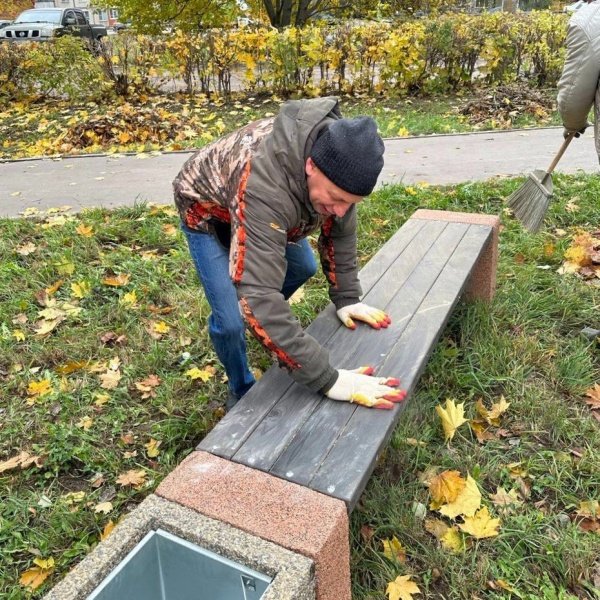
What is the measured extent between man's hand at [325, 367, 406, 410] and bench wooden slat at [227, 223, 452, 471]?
0.13 ft

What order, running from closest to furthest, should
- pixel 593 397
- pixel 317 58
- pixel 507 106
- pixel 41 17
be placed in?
pixel 593 397 < pixel 507 106 < pixel 317 58 < pixel 41 17

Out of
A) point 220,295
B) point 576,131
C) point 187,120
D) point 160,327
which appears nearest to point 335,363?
point 220,295

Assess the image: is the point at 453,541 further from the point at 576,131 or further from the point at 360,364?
the point at 576,131

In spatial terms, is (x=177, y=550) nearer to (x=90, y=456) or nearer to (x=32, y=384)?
(x=90, y=456)

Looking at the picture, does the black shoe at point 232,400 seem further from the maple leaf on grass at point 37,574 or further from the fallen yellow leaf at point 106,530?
the maple leaf on grass at point 37,574

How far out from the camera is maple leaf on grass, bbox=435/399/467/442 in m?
2.50

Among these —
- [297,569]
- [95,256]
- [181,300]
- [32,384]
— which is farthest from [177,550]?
[95,256]

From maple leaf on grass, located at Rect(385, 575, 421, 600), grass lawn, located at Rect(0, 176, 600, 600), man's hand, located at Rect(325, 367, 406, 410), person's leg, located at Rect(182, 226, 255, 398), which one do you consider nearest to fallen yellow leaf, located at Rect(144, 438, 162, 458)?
grass lawn, located at Rect(0, 176, 600, 600)

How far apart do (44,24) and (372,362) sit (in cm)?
1853

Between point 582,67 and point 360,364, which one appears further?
point 582,67

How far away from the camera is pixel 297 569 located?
54.2 inches

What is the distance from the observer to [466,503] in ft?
7.23

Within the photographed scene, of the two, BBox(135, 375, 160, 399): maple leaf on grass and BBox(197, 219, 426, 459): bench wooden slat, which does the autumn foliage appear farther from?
BBox(197, 219, 426, 459): bench wooden slat

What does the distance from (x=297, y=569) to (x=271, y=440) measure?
474 mm
